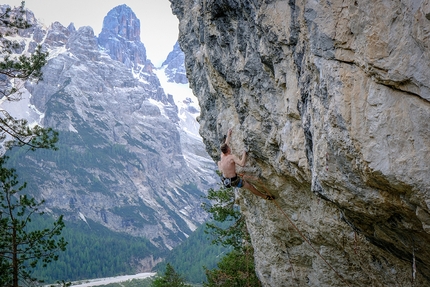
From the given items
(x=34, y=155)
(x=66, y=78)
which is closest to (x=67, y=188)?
(x=34, y=155)

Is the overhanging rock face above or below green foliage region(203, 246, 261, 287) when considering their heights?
above

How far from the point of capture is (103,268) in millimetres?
118562

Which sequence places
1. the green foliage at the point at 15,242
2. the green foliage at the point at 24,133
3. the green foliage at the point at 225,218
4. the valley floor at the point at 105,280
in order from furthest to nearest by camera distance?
the valley floor at the point at 105,280 → the green foliage at the point at 225,218 → the green foliage at the point at 24,133 → the green foliage at the point at 15,242

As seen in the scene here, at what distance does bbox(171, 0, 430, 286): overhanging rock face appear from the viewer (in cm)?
423

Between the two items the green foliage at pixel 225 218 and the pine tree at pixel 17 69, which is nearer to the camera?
the pine tree at pixel 17 69

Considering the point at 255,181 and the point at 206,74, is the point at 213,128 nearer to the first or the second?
the point at 206,74

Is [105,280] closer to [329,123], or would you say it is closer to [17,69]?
[17,69]

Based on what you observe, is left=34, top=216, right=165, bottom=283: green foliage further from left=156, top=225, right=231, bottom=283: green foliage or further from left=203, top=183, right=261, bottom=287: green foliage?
left=203, top=183, right=261, bottom=287: green foliage

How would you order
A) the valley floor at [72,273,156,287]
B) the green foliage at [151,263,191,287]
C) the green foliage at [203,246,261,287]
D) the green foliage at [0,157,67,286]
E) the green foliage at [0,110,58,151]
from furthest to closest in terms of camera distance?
1. the valley floor at [72,273,156,287]
2. the green foliage at [151,263,191,287]
3. the green foliage at [203,246,261,287]
4. the green foliage at [0,110,58,151]
5. the green foliage at [0,157,67,286]

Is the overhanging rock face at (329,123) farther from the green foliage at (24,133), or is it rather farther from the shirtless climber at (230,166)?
the green foliage at (24,133)

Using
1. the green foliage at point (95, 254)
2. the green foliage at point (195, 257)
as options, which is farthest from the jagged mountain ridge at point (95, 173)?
the green foliage at point (195, 257)

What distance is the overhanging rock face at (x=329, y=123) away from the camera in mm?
4230

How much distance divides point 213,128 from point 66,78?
20268 centimetres

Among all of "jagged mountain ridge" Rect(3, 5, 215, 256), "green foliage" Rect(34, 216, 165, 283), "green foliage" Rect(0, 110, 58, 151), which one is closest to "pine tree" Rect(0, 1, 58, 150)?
"green foliage" Rect(0, 110, 58, 151)
